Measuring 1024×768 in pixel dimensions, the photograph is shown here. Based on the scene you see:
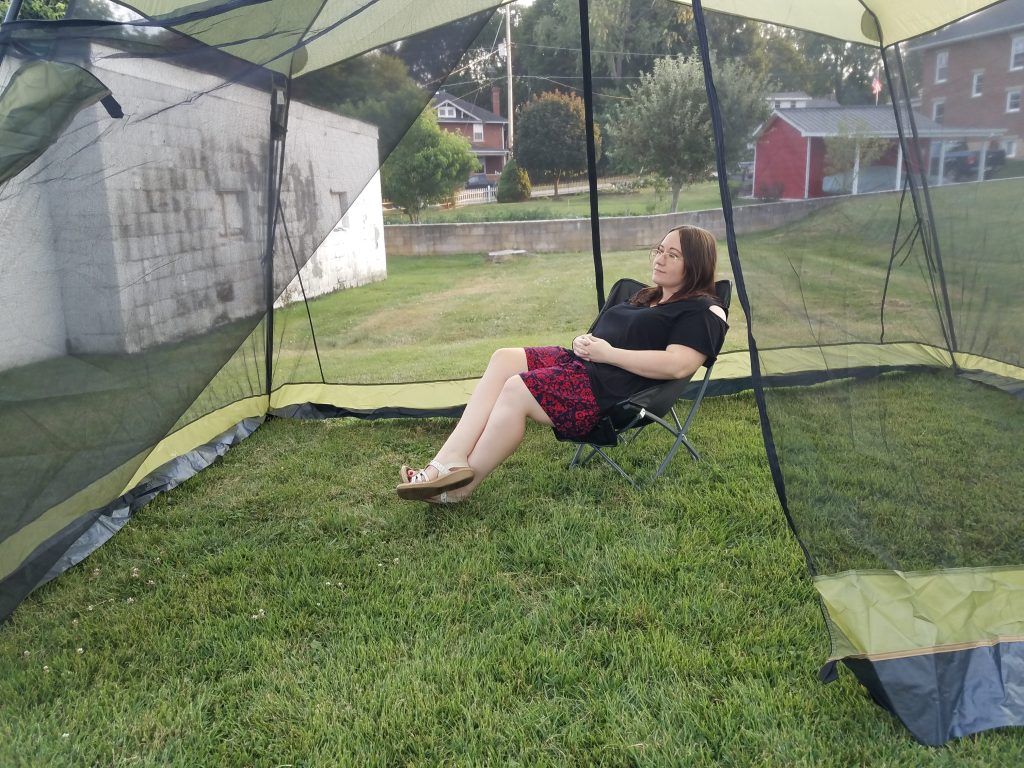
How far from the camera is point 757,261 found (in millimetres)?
1896

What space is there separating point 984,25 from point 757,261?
663mm

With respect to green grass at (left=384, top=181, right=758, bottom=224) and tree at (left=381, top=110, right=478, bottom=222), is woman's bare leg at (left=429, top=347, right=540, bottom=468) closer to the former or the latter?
tree at (left=381, top=110, right=478, bottom=222)

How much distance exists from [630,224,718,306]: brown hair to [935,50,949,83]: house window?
118 cm

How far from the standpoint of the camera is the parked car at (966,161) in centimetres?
161

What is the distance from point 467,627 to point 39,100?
166 cm

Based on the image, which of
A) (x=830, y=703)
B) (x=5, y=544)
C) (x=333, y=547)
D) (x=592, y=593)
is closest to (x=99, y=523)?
(x=5, y=544)

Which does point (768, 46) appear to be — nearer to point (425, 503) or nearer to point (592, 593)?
point (592, 593)

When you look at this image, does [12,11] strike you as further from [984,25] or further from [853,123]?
[984,25]

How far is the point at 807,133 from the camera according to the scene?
1908mm

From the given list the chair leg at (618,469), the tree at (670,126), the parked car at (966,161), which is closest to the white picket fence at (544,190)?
the tree at (670,126)

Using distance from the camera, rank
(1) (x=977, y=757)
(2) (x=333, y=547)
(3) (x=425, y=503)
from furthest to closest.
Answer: (3) (x=425, y=503), (2) (x=333, y=547), (1) (x=977, y=757)

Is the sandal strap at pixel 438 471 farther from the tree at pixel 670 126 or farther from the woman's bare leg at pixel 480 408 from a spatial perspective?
the tree at pixel 670 126

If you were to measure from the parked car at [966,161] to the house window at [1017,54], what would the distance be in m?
0.16

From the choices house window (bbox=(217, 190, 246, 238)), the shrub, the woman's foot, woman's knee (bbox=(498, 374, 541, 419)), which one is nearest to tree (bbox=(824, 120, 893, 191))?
woman's knee (bbox=(498, 374, 541, 419))
